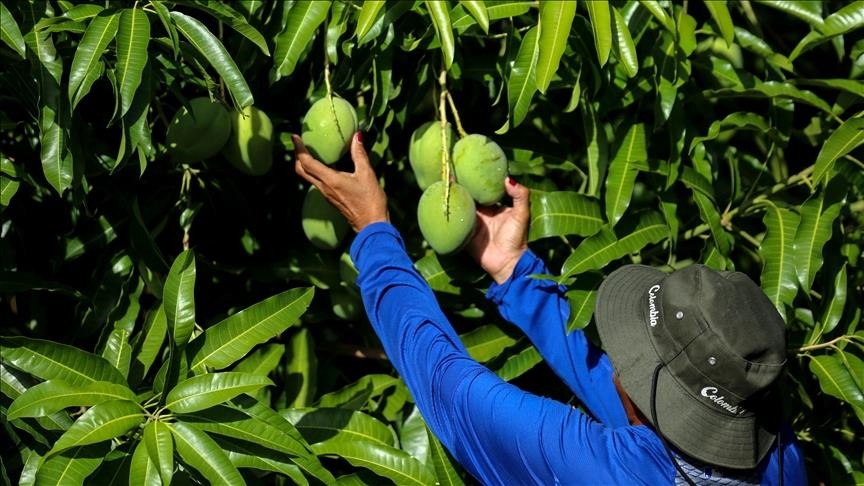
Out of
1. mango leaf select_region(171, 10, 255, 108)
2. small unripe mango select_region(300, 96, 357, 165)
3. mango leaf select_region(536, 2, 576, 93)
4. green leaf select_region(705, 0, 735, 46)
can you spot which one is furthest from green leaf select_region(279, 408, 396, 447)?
green leaf select_region(705, 0, 735, 46)

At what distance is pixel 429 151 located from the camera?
6.56 ft

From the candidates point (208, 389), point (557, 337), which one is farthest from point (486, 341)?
point (208, 389)

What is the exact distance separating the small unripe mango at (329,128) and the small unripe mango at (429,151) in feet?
0.45

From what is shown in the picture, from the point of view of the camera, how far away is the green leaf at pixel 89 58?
5.48 feet

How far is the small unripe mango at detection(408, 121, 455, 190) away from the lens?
1.99 metres

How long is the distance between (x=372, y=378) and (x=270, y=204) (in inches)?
20.4

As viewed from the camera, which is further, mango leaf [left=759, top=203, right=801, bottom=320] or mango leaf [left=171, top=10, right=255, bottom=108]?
mango leaf [left=759, top=203, right=801, bottom=320]

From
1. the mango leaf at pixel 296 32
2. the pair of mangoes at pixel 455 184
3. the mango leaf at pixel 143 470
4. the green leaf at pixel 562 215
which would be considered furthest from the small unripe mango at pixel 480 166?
the mango leaf at pixel 143 470

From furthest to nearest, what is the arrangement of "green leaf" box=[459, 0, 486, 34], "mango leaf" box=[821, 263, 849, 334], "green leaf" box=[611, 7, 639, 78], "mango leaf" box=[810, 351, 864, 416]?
1. "mango leaf" box=[821, 263, 849, 334]
2. "mango leaf" box=[810, 351, 864, 416]
3. "green leaf" box=[611, 7, 639, 78]
4. "green leaf" box=[459, 0, 486, 34]

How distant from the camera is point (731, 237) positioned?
211 cm

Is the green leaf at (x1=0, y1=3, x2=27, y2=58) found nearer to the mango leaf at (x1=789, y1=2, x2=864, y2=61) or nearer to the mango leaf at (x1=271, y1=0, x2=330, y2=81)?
the mango leaf at (x1=271, y1=0, x2=330, y2=81)

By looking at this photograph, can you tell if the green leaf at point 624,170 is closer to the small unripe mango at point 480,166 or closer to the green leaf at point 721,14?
the small unripe mango at point 480,166

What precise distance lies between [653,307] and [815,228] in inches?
21.3

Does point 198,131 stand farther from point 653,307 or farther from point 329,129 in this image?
point 653,307
